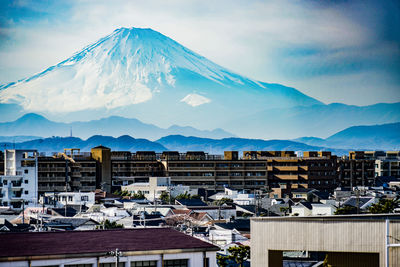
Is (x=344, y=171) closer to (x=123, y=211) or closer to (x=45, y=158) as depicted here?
(x=45, y=158)

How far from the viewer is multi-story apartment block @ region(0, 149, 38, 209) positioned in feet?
263

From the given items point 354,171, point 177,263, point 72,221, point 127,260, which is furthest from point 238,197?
point 127,260

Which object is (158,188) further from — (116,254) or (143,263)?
(116,254)

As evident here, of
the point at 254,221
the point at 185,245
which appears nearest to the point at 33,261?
the point at 185,245

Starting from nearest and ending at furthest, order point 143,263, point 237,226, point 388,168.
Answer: point 143,263, point 237,226, point 388,168

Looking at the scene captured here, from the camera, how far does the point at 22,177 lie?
85.2 meters

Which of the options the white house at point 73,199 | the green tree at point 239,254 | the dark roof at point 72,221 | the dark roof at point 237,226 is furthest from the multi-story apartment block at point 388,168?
the green tree at point 239,254

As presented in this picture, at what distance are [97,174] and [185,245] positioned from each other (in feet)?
293

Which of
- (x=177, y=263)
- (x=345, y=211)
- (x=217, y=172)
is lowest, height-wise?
(x=345, y=211)

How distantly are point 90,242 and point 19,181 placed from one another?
6572cm

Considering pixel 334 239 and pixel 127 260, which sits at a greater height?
pixel 334 239

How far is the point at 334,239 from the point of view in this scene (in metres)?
20.3

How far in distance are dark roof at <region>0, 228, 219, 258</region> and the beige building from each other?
61.0 inches

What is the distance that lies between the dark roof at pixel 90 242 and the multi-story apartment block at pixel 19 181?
57.7 meters
